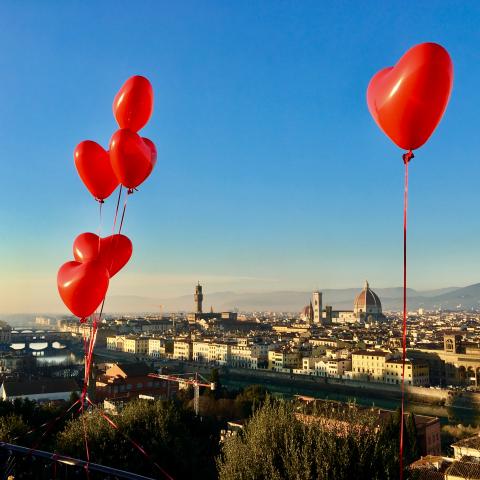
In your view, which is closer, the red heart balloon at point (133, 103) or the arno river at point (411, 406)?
the red heart balloon at point (133, 103)

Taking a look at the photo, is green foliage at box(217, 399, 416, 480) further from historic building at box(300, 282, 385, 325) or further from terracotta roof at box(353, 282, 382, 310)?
terracotta roof at box(353, 282, 382, 310)

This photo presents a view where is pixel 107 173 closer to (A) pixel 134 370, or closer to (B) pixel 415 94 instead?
(B) pixel 415 94

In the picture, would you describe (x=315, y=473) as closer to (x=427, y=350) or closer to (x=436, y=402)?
(x=436, y=402)

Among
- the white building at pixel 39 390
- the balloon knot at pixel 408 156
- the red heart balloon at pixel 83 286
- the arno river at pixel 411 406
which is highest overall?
the balloon knot at pixel 408 156

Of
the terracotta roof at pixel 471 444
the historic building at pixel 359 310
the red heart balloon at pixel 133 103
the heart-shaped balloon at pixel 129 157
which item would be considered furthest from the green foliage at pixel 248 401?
the historic building at pixel 359 310

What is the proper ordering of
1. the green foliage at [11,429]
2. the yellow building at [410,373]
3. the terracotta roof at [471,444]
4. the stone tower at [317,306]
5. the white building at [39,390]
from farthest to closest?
the stone tower at [317,306] < the yellow building at [410,373] < the white building at [39,390] < the terracotta roof at [471,444] < the green foliage at [11,429]

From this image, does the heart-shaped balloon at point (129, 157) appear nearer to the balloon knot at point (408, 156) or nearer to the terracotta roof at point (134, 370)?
the balloon knot at point (408, 156)

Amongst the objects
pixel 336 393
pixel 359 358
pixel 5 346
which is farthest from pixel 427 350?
pixel 5 346

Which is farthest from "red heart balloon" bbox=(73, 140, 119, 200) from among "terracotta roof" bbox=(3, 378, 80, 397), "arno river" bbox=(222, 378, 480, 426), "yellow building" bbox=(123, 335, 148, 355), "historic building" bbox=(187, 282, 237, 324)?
"historic building" bbox=(187, 282, 237, 324)
